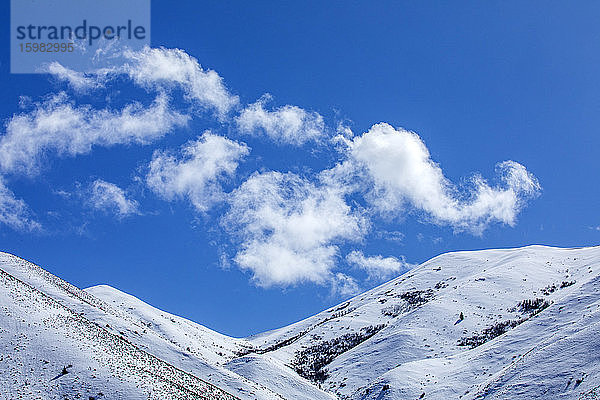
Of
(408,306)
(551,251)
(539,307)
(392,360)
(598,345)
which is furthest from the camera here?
(551,251)

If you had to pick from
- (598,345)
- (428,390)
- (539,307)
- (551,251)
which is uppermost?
(551,251)

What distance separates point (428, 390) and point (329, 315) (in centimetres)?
6735

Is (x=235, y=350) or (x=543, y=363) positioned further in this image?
(x=235, y=350)

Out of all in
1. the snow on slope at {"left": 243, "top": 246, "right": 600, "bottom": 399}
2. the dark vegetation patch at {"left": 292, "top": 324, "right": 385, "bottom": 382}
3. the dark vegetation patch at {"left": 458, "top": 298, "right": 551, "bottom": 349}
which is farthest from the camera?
the dark vegetation patch at {"left": 292, "top": 324, "right": 385, "bottom": 382}

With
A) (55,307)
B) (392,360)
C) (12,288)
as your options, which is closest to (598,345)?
(392,360)

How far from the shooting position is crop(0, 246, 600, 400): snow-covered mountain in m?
35.1

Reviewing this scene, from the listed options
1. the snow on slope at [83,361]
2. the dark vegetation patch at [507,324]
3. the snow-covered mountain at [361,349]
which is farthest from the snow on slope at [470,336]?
the snow on slope at [83,361]

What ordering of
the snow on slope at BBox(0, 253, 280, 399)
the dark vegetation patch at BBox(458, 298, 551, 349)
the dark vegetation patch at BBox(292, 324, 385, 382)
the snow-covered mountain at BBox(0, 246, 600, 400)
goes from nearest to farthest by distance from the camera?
1. the snow on slope at BBox(0, 253, 280, 399)
2. the snow-covered mountain at BBox(0, 246, 600, 400)
3. the dark vegetation patch at BBox(458, 298, 551, 349)
4. the dark vegetation patch at BBox(292, 324, 385, 382)

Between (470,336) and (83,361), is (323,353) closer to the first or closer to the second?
(470,336)

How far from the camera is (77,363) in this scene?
36062 mm

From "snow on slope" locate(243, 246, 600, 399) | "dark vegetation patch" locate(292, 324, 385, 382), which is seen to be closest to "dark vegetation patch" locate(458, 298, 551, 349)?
"snow on slope" locate(243, 246, 600, 399)

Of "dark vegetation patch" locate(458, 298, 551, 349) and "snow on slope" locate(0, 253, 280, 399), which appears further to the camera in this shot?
"dark vegetation patch" locate(458, 298, 551, 349)

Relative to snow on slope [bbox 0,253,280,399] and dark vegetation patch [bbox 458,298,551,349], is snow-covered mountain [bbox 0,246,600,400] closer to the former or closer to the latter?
snow on slope [bbox 0,253,280,399]

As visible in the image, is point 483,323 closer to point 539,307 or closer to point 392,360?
point 539,307
